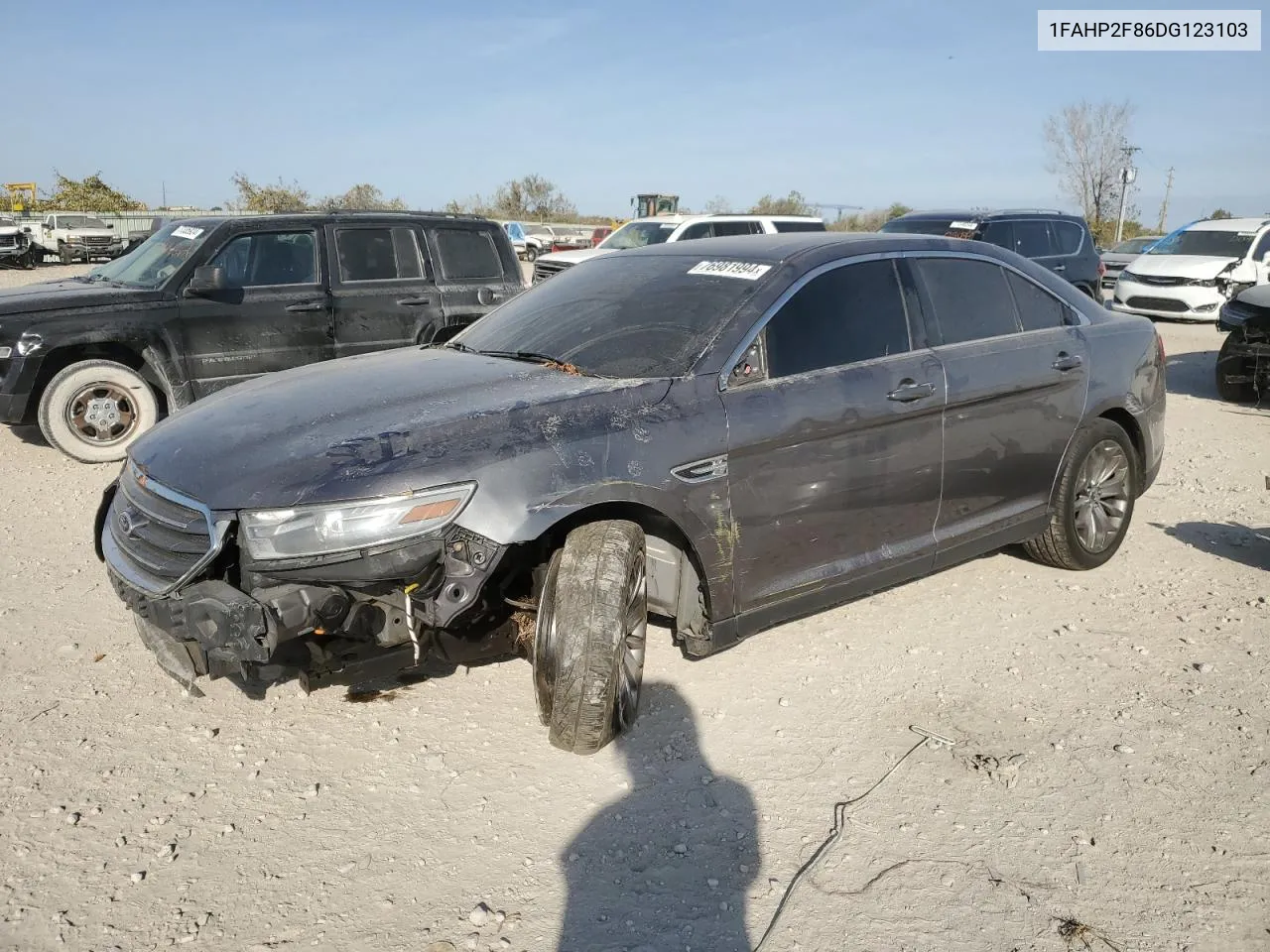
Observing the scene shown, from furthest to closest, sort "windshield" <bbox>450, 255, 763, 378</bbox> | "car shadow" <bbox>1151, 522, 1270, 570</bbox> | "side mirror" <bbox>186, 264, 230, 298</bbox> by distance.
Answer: "side mirror" <bbox>186, 264, 230, 298</bbox>
"car shadow" <bbox>1151, 522, 1270, 570</bbox>
"windshield" <bbox>450, 255, 763, 378</bbox>

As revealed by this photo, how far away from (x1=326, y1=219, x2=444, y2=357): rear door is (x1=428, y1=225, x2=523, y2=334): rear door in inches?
5.0

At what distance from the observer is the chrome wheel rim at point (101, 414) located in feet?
23.8

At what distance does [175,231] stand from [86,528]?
333cm

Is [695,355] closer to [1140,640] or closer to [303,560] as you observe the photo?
[303,560]

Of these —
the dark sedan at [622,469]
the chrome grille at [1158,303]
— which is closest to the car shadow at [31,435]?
the dark sedan at [622,469]

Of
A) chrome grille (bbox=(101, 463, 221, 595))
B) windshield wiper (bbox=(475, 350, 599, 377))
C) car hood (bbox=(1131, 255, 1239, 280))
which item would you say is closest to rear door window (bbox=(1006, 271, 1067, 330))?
windshield wiper (bbox=(475, 350, 599, 377))

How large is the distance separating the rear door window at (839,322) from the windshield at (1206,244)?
14558 mm

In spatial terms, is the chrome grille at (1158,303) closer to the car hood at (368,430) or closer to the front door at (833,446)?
the front door at (833,446)

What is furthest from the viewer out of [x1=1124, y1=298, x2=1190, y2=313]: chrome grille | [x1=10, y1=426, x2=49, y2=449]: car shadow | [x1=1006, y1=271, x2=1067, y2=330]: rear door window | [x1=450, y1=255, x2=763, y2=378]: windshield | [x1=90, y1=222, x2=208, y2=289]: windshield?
[x1=1124, y1=298, x2=1190, y2=313]: chrome grille

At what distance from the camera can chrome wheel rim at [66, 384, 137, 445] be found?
726 centimetres

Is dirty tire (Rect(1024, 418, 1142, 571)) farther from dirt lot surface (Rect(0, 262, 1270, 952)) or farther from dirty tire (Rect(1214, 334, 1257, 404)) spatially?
dirty tire (Rect(1214, 334, 1257, 404))

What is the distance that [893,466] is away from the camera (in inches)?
158

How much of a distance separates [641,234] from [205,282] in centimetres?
948

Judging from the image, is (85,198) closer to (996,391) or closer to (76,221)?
(76,221)
